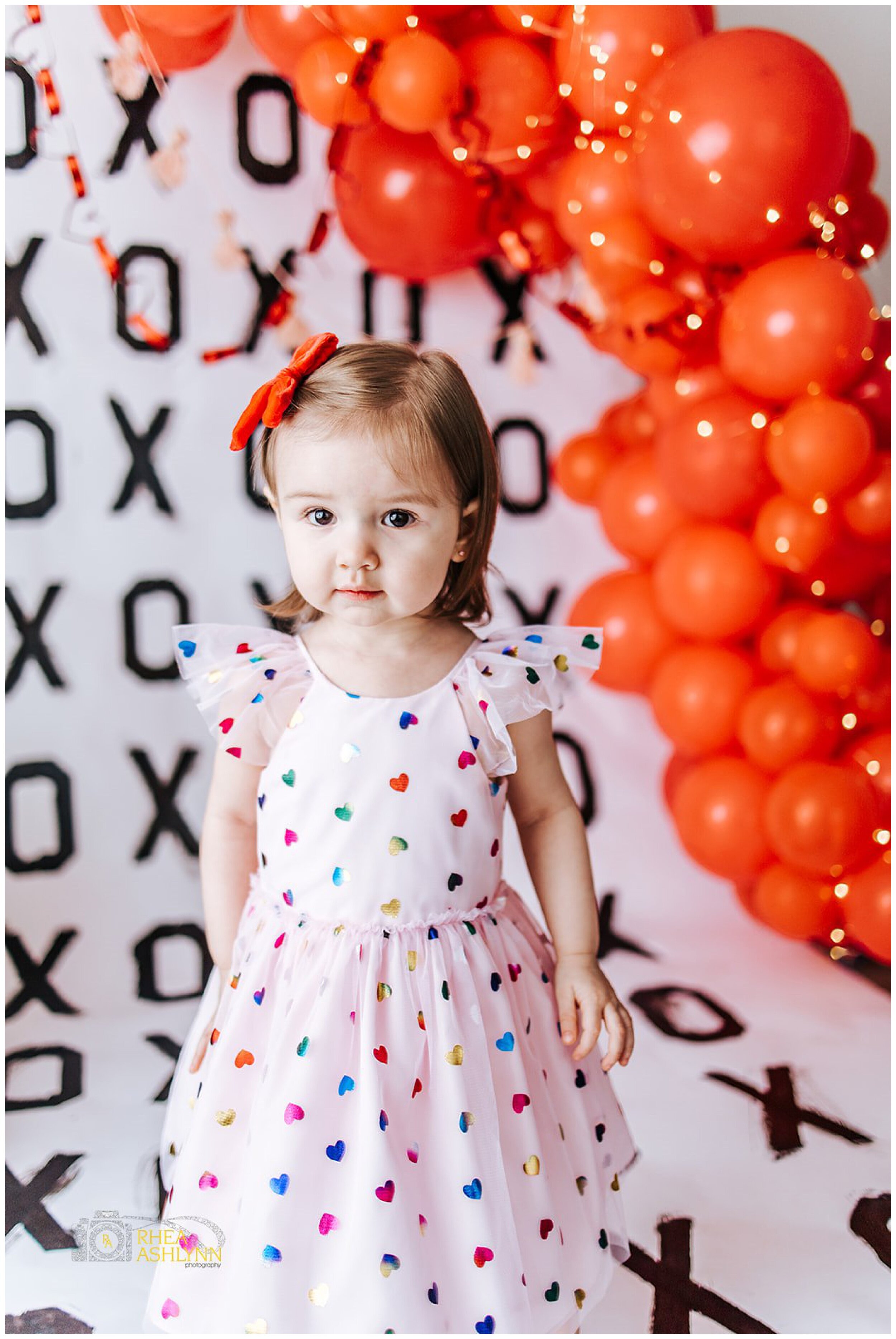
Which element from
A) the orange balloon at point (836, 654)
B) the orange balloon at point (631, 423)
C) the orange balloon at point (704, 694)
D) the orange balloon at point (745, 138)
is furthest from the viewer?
the orange balloon at point (631, 423)

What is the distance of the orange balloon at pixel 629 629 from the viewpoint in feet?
5.62

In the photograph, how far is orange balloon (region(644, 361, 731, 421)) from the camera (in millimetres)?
1589

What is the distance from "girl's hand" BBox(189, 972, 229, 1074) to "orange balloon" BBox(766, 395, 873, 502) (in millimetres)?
913

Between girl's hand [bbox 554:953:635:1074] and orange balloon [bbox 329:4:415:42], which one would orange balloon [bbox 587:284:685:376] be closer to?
orange balloon [bbox 329:4:415:42]

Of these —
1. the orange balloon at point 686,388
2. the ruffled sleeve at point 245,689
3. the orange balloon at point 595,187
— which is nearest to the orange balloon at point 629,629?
the orange balloon at point 686,388

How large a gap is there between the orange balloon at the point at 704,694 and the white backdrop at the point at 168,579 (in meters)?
0.28

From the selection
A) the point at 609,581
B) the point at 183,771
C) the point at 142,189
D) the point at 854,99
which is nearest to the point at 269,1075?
the point at 183,771

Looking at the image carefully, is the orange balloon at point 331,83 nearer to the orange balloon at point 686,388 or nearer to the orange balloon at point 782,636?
the orange balloon at point 686,388

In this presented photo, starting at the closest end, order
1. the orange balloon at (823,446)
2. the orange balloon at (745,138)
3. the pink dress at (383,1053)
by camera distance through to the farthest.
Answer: the pink dress at (383,1053)
the orange balloon at (745,138)
the orange balloon at (823,446)

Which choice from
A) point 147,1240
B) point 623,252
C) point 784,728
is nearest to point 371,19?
point 623,252

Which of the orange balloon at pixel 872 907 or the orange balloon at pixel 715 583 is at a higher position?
the orange balloon at pixel 715 583

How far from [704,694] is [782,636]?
0.44 feet

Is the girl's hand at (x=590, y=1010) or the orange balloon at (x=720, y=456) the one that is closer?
the girl's hand at (x=590, y=1010)

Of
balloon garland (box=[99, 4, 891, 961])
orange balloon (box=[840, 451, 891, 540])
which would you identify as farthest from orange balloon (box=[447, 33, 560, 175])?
orange balloon (box=[840, 451, 891, 540])
